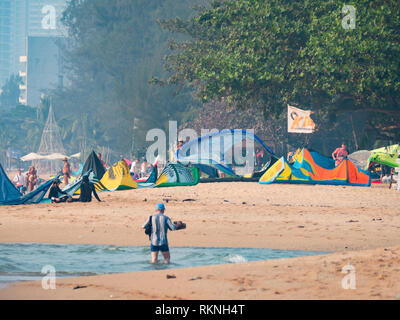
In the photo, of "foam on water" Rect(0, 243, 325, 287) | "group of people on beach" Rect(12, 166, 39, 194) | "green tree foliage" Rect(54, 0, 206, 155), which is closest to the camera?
"foam on water" Rect(0, 243, 325, 287)

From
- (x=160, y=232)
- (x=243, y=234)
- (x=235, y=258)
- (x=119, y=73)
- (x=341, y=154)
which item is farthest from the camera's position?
(x=119, y=73)

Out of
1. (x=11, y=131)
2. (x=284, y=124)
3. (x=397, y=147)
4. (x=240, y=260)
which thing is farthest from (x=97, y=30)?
(x=240, y=260)

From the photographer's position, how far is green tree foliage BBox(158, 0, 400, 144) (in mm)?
26375

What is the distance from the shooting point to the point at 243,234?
15.7 metres

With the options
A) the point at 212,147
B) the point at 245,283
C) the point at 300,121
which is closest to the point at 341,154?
the point at 300,121

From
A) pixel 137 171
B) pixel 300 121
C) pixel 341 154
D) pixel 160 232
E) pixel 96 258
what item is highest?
pixel 300 121

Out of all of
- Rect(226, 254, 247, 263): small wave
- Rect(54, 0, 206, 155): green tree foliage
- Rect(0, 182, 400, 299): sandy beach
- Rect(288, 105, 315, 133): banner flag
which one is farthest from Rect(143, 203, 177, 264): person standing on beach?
Rect(54, 0, 206, 155): green tree foliage

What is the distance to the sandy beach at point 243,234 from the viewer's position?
9227 mm

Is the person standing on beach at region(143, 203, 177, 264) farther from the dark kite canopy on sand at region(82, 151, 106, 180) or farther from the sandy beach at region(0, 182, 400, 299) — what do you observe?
the dark kite canopy on sand at region(82, 151, 106, 180)

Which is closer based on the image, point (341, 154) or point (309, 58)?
point (341, 154)

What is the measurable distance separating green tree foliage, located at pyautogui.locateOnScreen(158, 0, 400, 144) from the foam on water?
14.6 m

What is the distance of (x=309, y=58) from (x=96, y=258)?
18.6m

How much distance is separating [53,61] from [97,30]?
91471 mm

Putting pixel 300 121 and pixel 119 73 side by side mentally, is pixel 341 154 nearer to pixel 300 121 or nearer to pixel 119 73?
pixel 300 121
